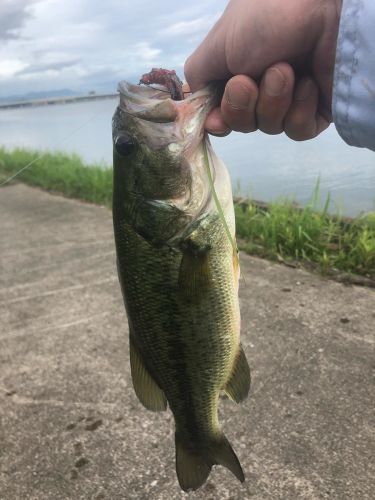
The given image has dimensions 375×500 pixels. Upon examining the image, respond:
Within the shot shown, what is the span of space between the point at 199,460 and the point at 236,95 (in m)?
1.24

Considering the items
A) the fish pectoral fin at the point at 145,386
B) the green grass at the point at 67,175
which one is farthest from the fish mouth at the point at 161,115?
the green grass at the point at 67,175

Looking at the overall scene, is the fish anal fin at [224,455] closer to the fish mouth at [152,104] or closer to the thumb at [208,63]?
the fish mouth at [152,104]

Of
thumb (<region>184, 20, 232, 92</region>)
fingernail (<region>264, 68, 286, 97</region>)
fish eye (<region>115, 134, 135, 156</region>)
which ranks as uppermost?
thumb (<region>184, 20, 232, 92</region>)

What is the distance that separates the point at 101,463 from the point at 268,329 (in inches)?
56.8

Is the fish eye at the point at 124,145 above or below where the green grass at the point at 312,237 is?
above

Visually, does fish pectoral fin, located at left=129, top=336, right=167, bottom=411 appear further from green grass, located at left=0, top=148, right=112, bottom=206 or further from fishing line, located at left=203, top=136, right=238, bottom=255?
green grass, located at left=0, top=148, right=112, bottom=206

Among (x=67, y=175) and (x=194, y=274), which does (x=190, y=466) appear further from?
(x=67, y=175)

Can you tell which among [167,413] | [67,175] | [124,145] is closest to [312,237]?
[167,413]

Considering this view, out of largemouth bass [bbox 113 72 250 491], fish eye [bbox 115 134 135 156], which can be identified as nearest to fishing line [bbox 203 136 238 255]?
largemouth bass [bbox 113 72 250 491]

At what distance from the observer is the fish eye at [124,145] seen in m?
1.55

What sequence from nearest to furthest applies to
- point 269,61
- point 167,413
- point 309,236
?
point 269,61
point 167,413
point 309,236

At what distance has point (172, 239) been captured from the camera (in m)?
1.57

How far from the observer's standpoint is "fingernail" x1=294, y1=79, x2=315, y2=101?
5.66 feet

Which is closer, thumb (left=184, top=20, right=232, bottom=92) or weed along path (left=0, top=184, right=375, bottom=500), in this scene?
thumb (left=184, top=20, right=232, bottom=92)
